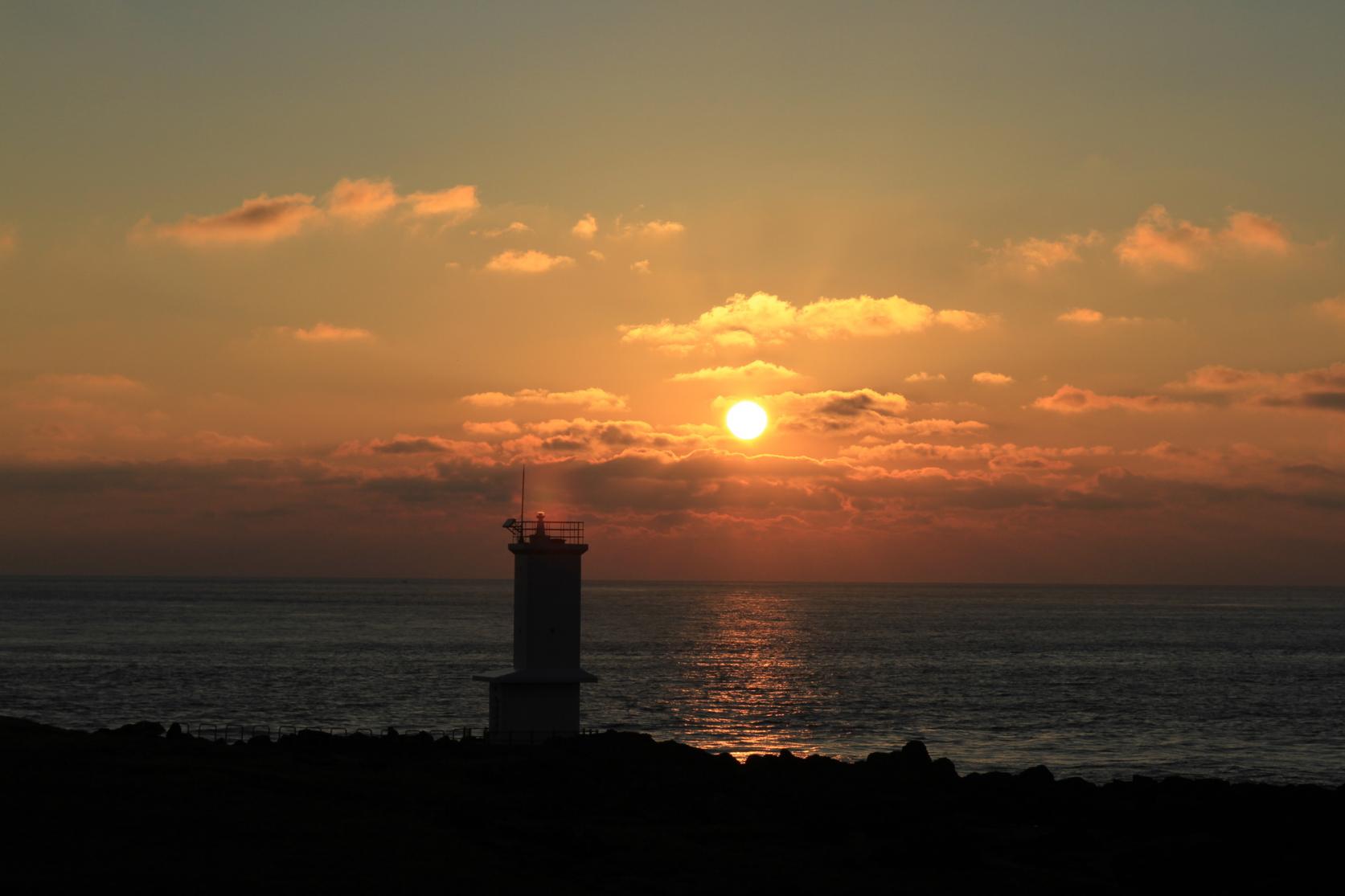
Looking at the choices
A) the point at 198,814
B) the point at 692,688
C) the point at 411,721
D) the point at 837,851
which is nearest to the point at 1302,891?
the point at 837,851

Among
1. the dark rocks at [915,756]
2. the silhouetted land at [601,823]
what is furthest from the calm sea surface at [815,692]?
the silhouetted land at [601,823]

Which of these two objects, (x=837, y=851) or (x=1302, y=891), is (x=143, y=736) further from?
(x=1302, y=891)

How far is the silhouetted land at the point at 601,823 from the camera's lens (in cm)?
2914

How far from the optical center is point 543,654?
46.4 meters

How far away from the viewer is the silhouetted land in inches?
1147

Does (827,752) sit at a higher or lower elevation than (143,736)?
lower

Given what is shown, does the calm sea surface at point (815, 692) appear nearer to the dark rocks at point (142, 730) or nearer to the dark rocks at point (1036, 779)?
the dark rocks at point (1036, 779)

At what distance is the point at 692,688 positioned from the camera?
4035 inches

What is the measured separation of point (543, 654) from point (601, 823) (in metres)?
11.3

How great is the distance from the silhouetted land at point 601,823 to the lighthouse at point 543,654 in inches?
54.0

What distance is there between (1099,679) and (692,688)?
37579 millimetres

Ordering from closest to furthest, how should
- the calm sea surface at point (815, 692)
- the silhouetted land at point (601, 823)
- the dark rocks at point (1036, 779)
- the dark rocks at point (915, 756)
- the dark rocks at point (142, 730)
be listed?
the silhouetted land at point (601, 823), the dark rocks at point (1036, 779), the dark rocks at point (915, 756), the dark rocks at point (142, 730), the calm sea surface at point (815, 692)

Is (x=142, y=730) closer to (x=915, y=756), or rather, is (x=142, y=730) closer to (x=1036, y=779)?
(x=915, y=756)

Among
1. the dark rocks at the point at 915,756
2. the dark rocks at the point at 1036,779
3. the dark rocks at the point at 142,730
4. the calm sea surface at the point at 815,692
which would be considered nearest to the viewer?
the dark rocks at the point at 1036,779
